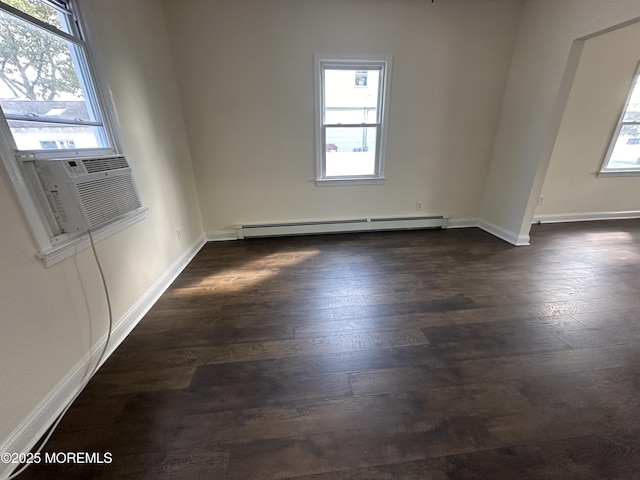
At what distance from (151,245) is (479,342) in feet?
8.76

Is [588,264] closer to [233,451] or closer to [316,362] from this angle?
[316,362]

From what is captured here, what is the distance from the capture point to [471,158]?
3521mm

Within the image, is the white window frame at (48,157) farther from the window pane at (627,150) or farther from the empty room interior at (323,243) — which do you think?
the window pane at (627,150)

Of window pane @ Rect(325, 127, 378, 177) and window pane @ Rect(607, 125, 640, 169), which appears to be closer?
window pane @ Rect(325, 127, 378, 177)

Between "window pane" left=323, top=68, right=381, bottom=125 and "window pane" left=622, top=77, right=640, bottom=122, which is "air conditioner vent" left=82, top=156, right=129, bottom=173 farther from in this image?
"window pane" left=622, top=77, right=640, bottom=122

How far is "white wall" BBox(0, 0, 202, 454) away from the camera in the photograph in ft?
3.73

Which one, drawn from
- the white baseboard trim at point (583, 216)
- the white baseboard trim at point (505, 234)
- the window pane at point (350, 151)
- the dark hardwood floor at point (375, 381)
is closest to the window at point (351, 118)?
the window pane at point (350, 151)

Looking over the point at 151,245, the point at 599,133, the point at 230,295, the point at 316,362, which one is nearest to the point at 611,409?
the point at 316,362

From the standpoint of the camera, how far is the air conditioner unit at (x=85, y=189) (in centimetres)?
132

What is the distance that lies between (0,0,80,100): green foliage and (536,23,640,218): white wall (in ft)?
16.2

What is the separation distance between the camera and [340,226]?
362 centimetres

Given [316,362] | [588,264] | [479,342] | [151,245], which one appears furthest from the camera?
[588,264]

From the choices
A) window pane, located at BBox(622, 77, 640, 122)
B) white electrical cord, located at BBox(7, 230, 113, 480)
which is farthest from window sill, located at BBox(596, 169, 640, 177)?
white electrical cord, located at BBox(7, 230, 113, 480)

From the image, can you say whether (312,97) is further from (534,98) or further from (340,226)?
(534,98)
